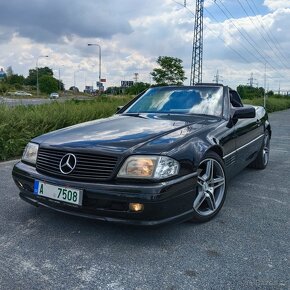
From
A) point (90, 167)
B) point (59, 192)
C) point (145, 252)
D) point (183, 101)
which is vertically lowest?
point (145, 252)

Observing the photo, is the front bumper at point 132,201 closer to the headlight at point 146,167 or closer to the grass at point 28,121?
the headlight at point 146,167

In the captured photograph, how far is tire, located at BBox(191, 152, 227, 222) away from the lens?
10.3ft

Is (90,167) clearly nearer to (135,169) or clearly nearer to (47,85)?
(135,169)

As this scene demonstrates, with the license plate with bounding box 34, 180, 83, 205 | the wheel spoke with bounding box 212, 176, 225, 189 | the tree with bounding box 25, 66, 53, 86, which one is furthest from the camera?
the tree with bounding box 25, 66, 53, 86

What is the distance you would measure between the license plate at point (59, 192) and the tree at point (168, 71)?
3704 cm

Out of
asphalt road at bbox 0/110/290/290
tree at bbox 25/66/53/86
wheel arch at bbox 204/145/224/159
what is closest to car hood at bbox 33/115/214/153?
wheel arch at bbox 204/145/224/159

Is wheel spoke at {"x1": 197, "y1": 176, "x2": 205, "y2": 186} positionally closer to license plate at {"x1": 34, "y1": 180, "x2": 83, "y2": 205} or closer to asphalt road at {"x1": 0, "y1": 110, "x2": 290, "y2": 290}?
asphalt road at {"x1": 0, "y1": 110, "x2": 290, "y2": 290}

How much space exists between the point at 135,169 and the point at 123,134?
0.55m

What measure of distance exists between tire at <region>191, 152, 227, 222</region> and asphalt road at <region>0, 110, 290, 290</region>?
11cm

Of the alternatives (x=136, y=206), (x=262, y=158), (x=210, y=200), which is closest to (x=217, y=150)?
(x=210, y=200)

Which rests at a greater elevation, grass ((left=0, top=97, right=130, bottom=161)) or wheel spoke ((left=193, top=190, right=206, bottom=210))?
grass ((left=0, top=97, right=130, bottom=161))

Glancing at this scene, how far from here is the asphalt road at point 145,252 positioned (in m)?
2.25

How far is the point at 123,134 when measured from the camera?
3.07m

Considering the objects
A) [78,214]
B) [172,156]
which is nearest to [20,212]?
[78,214]
